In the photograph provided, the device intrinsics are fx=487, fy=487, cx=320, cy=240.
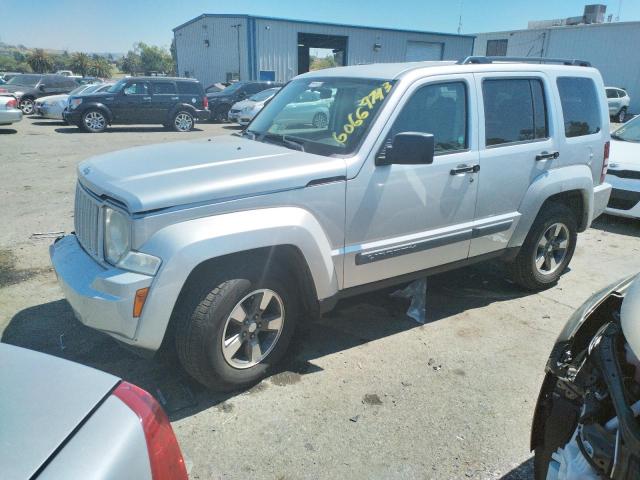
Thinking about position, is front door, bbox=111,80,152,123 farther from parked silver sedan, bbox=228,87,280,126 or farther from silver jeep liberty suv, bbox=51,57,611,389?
silver jeep liberty suv, bbox=51,57,611,389

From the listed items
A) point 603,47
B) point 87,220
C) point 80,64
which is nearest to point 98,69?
point 80,64

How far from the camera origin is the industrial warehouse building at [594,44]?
28.8m

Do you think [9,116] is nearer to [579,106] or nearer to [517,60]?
[517,60]

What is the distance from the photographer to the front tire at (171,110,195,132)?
55.2 ft

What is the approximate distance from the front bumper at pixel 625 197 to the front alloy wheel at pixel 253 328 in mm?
5933

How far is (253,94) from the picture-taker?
2033cm

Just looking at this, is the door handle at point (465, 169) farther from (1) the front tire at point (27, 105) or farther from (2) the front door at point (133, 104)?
(1) the front tire at point (27, 105)

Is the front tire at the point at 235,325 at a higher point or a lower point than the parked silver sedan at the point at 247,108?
lower

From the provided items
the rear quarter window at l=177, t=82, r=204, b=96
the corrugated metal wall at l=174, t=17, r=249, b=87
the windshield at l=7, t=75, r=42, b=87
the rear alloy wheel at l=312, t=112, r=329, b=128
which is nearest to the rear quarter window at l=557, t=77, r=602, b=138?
the rear alloy wheel at l=312, t=112, r=329, b=128

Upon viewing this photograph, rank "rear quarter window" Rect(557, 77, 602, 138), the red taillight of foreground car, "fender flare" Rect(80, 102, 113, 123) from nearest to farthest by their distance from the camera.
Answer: the red taillight of foreground car
"rear quarter window" Rect(557, 77, 602, 138)
"fender flare" Rect(80, 102, 113, 123)

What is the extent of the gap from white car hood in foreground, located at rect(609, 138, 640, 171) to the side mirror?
5.17 m

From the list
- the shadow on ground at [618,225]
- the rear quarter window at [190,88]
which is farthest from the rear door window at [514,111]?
the rear quarter window at [190,88]

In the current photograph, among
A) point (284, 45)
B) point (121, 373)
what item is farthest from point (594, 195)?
point (284, 45)

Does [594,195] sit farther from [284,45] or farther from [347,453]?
[284,45]
